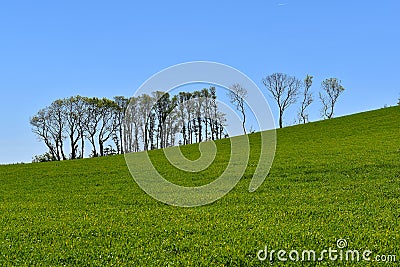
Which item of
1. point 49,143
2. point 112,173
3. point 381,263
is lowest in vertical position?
point 381,263

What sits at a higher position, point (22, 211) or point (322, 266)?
point (22, 211)

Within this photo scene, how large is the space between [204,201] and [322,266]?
8.85 metres

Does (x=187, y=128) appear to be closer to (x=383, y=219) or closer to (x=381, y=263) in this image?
(x=383, y=219)

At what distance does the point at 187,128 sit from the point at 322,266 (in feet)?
89.5

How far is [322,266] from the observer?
29.7 ft

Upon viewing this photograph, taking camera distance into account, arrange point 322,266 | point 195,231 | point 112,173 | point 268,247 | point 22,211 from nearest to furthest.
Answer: point 322,266 < point 268,247 < point 195,231 < point 22,211 < point 112,173

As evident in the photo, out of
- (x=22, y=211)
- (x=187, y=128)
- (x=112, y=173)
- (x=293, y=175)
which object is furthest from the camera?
(x=187, y=128)

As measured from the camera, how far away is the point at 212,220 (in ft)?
44.2

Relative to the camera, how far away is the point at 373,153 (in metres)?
29.1

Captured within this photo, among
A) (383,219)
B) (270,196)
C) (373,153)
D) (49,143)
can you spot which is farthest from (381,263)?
(49,143)

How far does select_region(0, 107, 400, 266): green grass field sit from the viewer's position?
33.2 feet

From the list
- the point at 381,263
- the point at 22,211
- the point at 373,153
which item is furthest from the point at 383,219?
the point at 373,153

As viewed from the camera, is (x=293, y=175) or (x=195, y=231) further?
(x=293, y=175)

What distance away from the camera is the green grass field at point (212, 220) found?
10.1 meters
